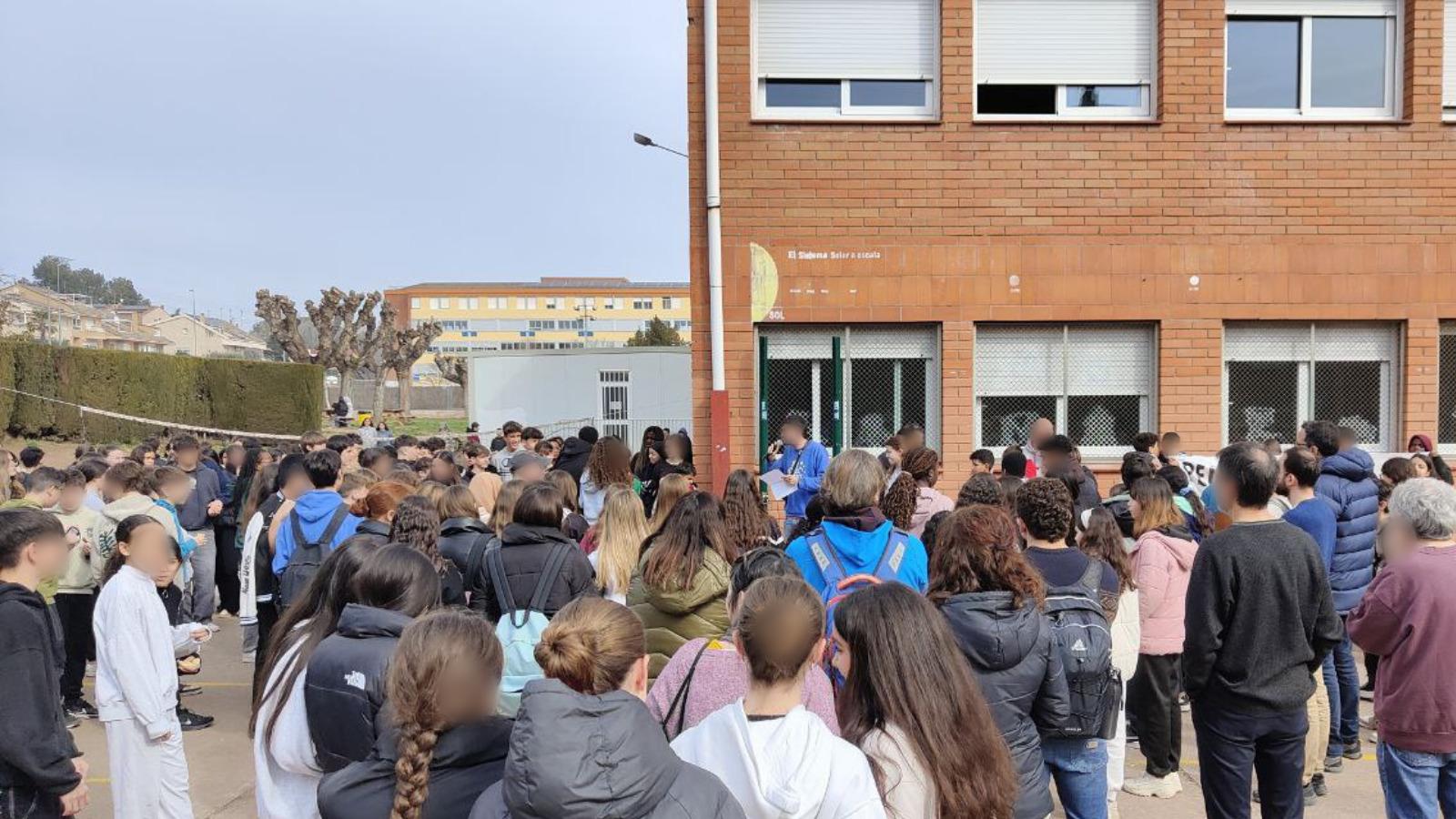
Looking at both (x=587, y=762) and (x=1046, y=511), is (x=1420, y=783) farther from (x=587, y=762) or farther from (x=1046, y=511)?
(x=587, y=762)

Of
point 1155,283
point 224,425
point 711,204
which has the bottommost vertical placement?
point 224,425

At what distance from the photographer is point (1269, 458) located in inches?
163

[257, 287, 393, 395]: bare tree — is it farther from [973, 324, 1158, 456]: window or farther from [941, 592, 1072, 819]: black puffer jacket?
[941, 592, 1072, 819]: black puffer jacket

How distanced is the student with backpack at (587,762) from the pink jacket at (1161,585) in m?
3.97

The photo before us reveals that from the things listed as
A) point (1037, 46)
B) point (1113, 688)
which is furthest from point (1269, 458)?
point (1037, 46)

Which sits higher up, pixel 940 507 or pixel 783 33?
pixel 783 33

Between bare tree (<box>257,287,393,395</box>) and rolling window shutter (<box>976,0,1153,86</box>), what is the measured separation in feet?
137

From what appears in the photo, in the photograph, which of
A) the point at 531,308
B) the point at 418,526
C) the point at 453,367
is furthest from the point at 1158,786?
the point at 531,308

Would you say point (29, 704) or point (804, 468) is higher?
point (804, 468)

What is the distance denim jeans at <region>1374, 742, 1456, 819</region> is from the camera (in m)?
4.07

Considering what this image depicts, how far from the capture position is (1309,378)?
11.6m

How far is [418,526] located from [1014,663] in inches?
113

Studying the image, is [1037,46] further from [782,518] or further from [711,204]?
[782,518]

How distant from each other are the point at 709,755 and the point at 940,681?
0.66 meters
